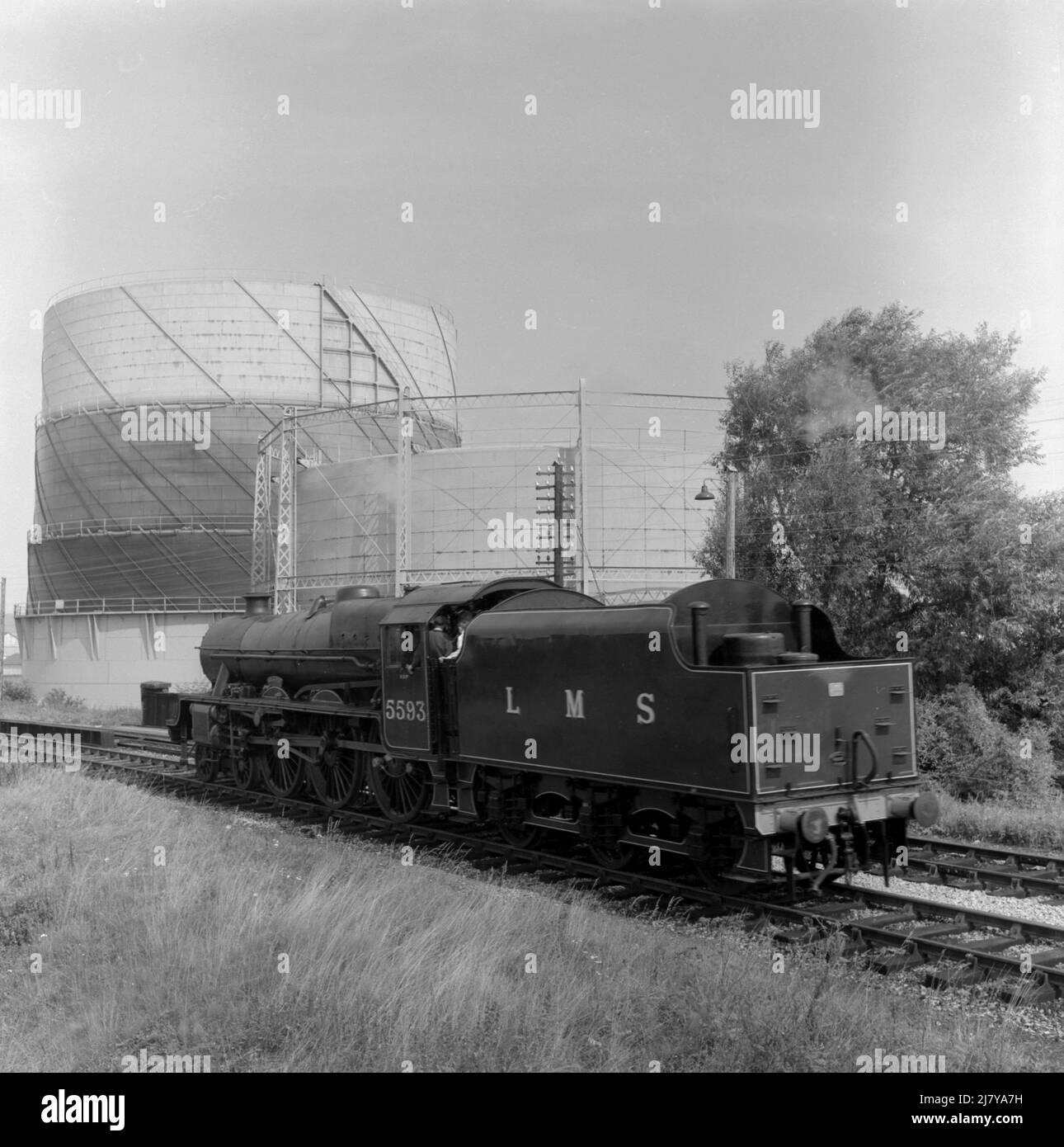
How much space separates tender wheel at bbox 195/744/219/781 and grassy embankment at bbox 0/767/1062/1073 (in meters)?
7.06

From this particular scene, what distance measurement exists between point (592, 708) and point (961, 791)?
9.76 m

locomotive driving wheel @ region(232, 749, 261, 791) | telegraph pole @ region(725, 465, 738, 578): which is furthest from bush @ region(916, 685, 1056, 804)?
locomotive driving wheel @ region(232, 749, 261, 791)

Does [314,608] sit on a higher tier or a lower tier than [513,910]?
higher

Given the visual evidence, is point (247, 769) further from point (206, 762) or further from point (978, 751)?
point (978, 751)

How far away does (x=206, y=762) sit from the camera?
16.6m

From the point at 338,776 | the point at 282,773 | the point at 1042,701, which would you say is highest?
the point at 1042,701

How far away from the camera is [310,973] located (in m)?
6.00

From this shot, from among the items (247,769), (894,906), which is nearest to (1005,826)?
(894,906)

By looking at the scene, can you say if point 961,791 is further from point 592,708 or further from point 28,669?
point 28,669

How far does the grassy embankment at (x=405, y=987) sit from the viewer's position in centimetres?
511

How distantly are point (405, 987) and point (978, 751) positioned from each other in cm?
1338

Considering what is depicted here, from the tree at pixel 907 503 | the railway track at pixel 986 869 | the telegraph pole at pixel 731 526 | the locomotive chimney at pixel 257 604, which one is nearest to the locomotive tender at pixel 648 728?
the railway track at pixel 986 869

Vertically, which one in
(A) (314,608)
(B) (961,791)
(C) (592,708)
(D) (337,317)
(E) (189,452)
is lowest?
(B) (961,791)

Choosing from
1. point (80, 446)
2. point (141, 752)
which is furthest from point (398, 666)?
point (80, 446)
